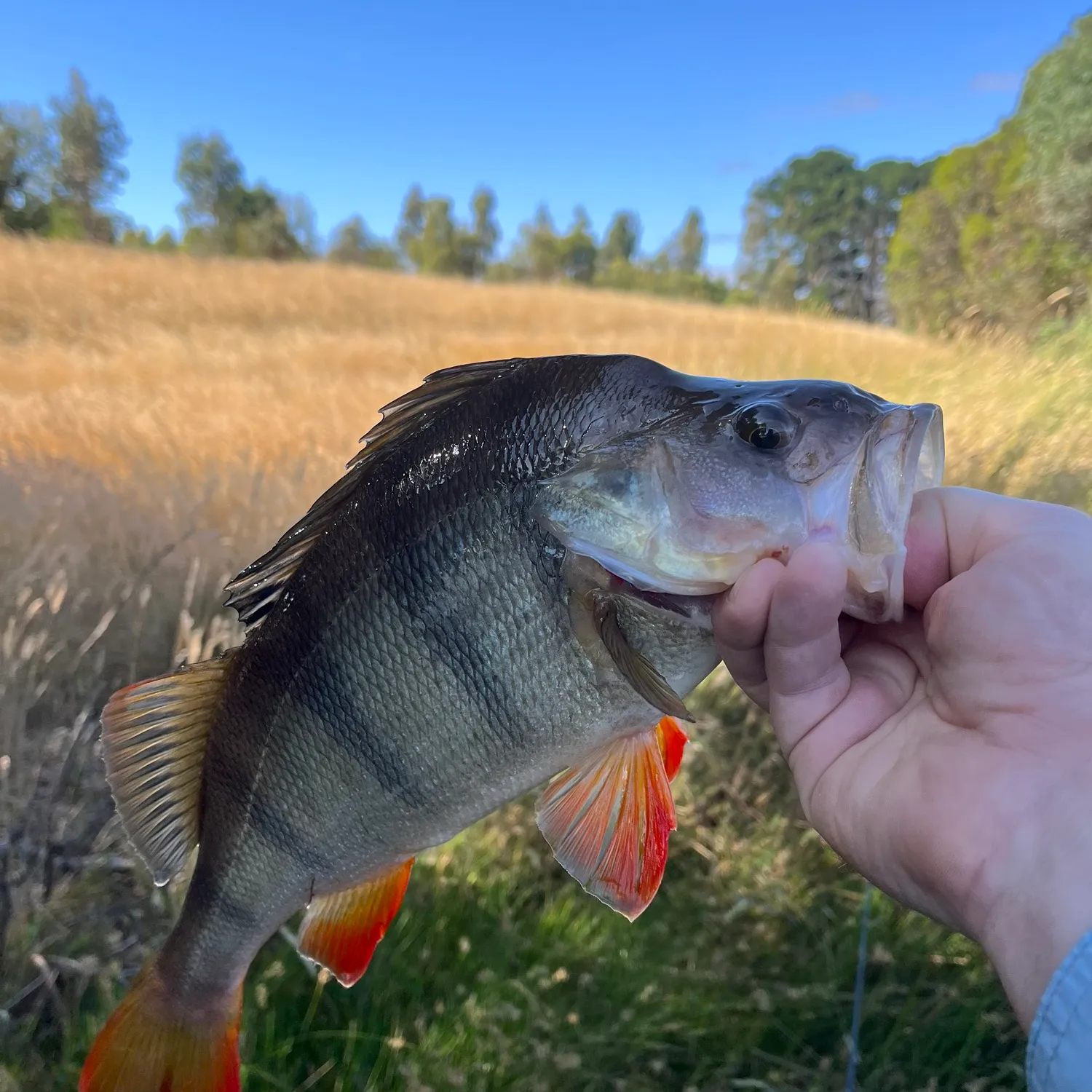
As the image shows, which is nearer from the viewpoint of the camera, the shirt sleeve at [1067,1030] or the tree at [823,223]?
the shirt sleeve at [1067,1030]

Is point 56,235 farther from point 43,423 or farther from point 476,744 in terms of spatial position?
point 476,744

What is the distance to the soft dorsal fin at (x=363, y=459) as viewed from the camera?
1100mm

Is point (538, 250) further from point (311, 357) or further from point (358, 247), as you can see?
point (311, 357)

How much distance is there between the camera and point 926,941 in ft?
6.99

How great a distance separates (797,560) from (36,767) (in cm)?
231

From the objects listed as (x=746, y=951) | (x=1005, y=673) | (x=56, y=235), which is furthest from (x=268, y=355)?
(x=56, y=235)

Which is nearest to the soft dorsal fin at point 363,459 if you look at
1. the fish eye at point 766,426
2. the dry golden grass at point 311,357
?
the fish eye at point 766,426

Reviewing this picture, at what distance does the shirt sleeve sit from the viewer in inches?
30.2

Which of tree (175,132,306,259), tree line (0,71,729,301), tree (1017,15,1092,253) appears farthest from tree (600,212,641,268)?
tree (1017,15,1092,253)

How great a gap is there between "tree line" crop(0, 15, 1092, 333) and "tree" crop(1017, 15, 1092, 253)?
2cm

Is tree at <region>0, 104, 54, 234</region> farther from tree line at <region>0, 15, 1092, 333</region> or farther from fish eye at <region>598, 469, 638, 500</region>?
fish eye at <region>598, 469, 638, 500</region>

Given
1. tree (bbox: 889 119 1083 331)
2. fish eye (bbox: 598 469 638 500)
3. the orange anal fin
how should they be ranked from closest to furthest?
fish eye (bbox: 598 469 638 500)
the orange anal fin
tree (bbox: 889 119 1083 331)

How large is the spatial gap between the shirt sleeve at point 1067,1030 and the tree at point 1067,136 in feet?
31.2

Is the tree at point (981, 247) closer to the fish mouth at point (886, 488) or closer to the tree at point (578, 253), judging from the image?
the fish mouth at point (886, 488)
